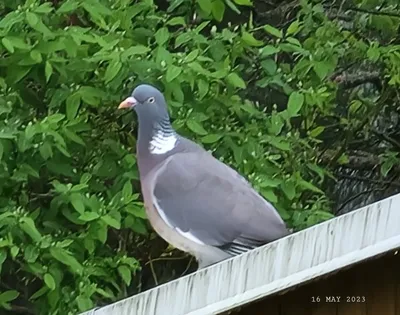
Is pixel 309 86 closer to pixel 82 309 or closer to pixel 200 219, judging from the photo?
pixel 82 309

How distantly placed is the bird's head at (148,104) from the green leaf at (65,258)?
0.72m

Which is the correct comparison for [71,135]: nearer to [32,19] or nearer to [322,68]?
[32,19]

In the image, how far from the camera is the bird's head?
2338 millimetres

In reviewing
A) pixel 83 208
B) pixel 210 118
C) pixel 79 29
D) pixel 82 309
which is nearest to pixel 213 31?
pixel 210 118

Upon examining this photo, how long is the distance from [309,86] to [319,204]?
443 mm

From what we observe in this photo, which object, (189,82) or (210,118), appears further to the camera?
(210,118)

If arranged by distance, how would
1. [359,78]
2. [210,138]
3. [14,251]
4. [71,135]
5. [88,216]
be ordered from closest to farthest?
[14,251] → [88,216] → [71,135] → [210,138] → [359,78]

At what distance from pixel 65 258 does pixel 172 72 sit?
0.67 metres

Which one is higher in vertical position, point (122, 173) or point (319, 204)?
point (122, 173)

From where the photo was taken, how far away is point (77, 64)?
3141 millimetres

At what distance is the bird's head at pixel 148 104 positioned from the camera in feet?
7.67

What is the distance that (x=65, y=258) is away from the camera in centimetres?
295

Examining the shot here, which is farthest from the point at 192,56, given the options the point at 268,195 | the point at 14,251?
the point at 14,251
